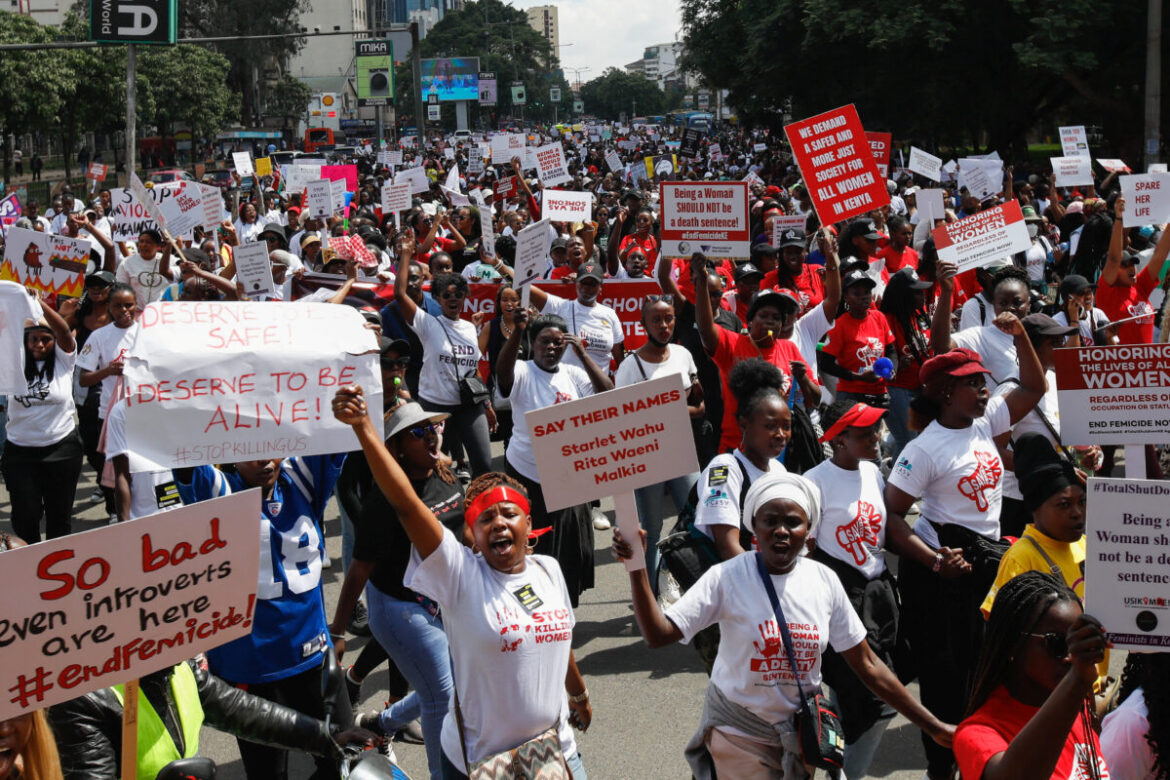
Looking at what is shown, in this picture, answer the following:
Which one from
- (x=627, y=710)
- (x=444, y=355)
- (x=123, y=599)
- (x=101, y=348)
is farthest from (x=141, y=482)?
(x=123, y=599)

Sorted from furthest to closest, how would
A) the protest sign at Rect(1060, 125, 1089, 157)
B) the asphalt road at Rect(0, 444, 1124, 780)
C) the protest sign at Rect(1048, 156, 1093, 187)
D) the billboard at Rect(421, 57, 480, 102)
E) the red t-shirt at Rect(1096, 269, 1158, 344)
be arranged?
the billboard at Rect(421, 57, 480, 102), the protest sign at Rect(1060, 125, 1089, 157), the protest sign at Rect(1048, 156, 1093, 187), the red t-shirt at Rect(1096, 269, 1158, 344), the asphalt road at Rect(0, 444, 1124, 780)

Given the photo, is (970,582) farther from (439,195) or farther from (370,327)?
(439,195)

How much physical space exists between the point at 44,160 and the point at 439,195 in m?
49.1

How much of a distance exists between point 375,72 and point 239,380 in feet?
200

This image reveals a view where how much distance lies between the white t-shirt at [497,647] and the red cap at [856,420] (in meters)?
1.48

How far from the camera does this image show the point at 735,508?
455cm

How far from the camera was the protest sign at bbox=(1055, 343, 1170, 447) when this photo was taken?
439cm

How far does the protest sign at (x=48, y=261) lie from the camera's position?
31.4ft

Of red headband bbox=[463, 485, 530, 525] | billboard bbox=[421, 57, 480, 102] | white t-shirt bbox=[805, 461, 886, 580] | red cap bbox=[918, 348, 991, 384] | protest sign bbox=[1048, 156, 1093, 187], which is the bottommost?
white t-shirt bbox=[805, 461, 886, 580]

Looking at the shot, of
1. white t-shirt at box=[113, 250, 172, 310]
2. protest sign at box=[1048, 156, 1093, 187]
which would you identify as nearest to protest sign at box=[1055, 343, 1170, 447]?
white t-shirt at box=[113, 250, 172, 310]

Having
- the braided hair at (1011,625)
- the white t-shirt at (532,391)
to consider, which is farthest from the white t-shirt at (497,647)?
the white t-shirt at (532,391)

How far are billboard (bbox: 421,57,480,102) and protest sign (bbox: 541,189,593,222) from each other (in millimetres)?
96669

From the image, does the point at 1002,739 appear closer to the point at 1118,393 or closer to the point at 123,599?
the point at 1118,393

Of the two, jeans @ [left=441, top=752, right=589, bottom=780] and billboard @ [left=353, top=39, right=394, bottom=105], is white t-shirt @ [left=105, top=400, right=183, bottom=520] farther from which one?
billboard @ [left=353, top=39, right=394, bottom=105]
